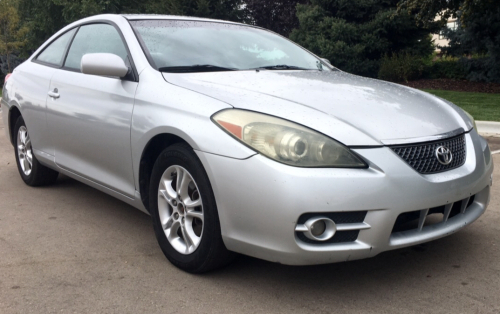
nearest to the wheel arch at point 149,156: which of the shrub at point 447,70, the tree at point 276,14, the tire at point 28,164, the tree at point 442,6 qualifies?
the tire at point 28,164

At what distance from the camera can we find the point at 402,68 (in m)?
17.9

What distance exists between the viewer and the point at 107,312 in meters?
2.70

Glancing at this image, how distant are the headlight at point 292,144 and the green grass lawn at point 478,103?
8218 millimetres

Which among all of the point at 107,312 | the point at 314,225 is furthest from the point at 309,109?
the point at 107,312

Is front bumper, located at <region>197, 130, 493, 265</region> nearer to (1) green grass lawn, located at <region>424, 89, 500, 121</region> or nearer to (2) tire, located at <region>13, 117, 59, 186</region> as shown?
(2) tire, located at <region>13, 117, 59, 186</region>

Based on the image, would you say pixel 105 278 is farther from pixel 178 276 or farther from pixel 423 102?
pixel 423 102

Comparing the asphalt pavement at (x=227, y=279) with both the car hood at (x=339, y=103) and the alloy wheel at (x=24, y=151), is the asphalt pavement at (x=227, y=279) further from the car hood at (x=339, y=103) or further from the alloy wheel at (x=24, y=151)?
the alloy wheel at (x=24, y=151)

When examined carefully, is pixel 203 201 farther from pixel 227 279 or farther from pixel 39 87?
pixel 39 87

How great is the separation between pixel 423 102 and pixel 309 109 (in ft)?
3.00

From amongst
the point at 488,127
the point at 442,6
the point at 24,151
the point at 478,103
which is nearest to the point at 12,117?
the point at 24,151

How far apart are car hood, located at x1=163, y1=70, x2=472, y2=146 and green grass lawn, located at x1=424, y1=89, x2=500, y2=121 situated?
7360 millimetres

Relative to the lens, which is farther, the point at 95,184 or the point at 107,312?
the point at 95,184

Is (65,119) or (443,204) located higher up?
(443,204)

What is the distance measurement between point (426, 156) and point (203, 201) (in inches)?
46.6
